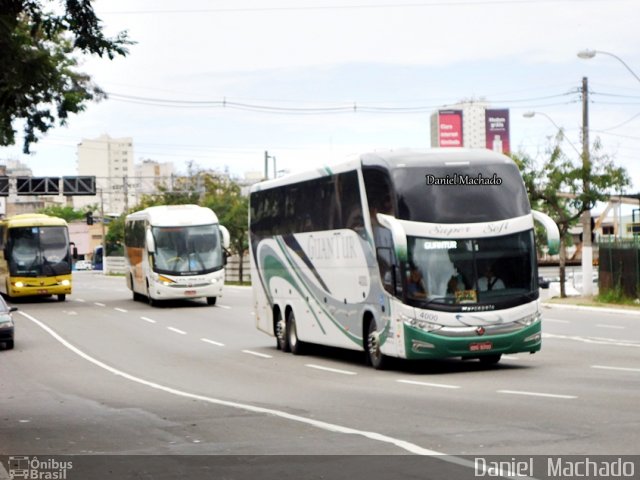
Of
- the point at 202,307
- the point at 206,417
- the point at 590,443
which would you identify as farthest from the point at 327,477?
the point at 202,307

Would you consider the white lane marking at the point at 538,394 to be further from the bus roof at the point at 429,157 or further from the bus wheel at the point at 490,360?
the bus roof at the point at 429,157

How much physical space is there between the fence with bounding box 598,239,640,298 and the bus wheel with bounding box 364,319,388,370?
22094mm

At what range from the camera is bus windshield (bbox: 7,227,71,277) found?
5297 centimetres

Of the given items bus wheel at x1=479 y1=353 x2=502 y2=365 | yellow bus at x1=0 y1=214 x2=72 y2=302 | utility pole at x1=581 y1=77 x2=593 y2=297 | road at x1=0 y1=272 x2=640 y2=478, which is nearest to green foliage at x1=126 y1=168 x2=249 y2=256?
yellow bus at x1=0 y1=214 x2=72 y2=302

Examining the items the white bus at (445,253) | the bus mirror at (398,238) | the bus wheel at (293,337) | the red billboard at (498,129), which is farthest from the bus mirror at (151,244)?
the red billboard at (498,129)

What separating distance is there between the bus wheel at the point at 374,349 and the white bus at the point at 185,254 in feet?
79.7

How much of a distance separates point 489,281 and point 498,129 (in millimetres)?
118587

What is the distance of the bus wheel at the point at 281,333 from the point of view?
89.5 ft

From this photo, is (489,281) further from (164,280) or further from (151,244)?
(151,244)

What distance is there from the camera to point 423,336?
19.8 metres

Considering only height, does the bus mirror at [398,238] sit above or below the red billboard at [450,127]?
below

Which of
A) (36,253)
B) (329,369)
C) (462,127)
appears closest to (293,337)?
(329,369)

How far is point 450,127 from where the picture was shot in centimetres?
12900

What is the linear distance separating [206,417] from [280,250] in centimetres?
1183
